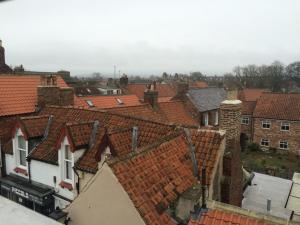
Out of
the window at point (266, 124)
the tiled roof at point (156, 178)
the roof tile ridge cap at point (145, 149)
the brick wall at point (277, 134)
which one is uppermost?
the roof tile ridge cap at point (145, 149)

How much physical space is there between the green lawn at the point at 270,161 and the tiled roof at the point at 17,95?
65.1 ft

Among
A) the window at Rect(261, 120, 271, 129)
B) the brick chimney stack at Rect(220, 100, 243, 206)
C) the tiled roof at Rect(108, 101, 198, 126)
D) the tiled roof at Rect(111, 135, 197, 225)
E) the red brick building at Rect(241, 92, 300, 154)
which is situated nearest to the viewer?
the tiled roof at Rect(111, 135, 197, 225)

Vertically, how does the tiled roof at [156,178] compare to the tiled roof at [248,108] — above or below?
above

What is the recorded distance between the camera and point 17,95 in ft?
51.1

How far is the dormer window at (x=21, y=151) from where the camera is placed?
12602 millimetres

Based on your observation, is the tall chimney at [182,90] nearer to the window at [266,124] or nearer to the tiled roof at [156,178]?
the window at [266,124]

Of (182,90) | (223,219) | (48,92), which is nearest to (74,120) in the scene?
(48,92)

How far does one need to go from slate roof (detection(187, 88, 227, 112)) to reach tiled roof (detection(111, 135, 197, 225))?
18.2m

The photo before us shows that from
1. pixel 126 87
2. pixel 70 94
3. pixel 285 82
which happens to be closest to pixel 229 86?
pixel 70 94

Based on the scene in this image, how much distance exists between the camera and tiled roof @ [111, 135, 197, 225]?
619 centimetres

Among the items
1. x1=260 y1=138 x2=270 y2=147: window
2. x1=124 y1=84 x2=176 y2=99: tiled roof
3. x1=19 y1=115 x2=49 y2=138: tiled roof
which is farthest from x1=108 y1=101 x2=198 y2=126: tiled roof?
x1=124 y1=84 x2=176 y2=99: tiled roof

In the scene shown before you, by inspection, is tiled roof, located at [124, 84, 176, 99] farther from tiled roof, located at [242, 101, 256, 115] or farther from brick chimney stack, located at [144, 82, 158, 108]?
brick chimney stack, located at [144, 82, 158, 108]

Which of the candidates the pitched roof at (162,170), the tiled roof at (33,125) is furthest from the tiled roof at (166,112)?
the pitched roof at (162,170)

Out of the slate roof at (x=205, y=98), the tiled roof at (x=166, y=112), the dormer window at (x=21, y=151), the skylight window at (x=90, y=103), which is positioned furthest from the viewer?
the slate roof at (x=205, y=98)
